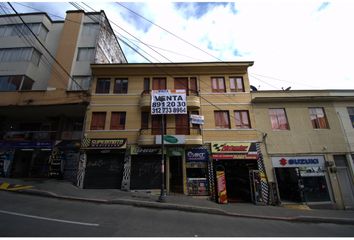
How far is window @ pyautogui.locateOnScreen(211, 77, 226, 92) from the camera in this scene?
16.7 m

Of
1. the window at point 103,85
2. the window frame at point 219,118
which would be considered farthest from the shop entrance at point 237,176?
the window at point 103,85

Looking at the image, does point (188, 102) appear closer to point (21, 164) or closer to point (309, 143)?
point (309, 143)

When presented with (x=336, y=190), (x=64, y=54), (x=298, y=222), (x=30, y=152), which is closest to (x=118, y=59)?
Result: (x=64, y=54)

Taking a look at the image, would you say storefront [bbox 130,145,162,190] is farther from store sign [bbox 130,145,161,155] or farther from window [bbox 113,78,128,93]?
window [bbox 113,78,128,93]

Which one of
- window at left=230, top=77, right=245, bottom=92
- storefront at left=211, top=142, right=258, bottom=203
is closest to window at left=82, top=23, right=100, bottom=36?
window at left=230, top=77, right=245, bottom=92

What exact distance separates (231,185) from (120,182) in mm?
9249

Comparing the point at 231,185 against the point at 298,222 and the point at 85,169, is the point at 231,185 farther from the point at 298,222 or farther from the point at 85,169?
the point at 85,169

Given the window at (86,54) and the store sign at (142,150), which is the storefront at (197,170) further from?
the window at (86,54)

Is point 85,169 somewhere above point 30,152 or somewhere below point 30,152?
below

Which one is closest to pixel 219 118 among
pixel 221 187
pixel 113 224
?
pixel 221 187

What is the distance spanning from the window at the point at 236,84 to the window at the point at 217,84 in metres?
0.80

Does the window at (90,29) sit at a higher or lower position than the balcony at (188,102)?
higher

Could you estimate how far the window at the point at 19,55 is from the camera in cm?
1816

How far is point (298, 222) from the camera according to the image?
965 cm
